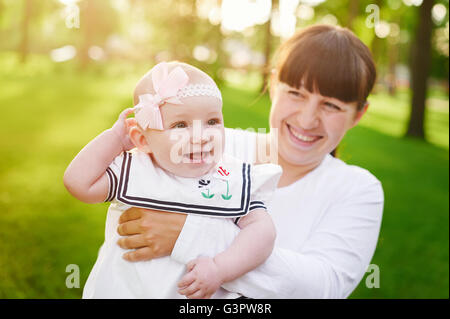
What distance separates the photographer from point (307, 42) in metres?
2.25

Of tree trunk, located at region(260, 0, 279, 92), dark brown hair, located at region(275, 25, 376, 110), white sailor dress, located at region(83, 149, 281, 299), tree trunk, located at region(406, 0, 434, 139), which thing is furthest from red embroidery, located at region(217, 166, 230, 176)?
tree trunk, located at region(406, 0, 434, 139)

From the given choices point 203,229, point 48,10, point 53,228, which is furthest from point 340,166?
point 48,10

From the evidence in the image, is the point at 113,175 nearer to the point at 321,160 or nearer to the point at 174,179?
the point at 174,179

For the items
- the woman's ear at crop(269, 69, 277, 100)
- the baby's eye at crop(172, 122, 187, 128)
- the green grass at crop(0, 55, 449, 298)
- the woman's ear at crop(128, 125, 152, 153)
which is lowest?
the green grass at crop(0, 55, 449, 298)

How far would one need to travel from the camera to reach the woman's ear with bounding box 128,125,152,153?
1.51 meters

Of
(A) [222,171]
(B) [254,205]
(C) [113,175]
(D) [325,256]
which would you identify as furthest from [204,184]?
(D) [325,256]

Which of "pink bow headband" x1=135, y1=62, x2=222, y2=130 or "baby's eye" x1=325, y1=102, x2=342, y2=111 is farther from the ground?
"pink bow headband" x1=135, y1=62, x2=222, y2=130

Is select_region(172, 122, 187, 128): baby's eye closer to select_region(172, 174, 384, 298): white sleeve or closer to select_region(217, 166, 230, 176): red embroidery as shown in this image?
select_region(217, 166, 230, 176): red embroidery

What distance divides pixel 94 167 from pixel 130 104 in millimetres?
3215

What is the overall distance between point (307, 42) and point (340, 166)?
631mm

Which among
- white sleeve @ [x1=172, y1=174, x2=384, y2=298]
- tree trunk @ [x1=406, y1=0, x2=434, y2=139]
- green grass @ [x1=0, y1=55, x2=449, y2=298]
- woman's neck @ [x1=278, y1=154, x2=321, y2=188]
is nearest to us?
white sleeve @ [x1=172, y1=174, x2=384, y2=298]

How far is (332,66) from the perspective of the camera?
7.03 feet

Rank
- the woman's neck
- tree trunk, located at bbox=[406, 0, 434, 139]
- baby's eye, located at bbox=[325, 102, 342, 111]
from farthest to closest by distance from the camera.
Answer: tree trunk, located at bbox=[406, 0, 434, 139] → the woman's neck → baby's eye, located at bbox=[325, 102, 342, 111]

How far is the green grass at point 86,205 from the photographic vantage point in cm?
453
